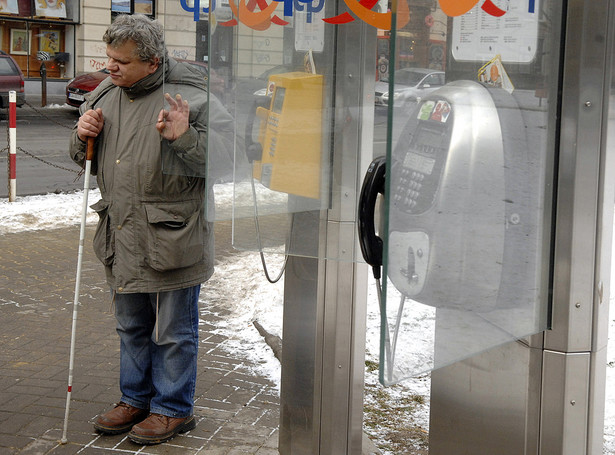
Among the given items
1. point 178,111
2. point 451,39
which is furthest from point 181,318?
point 451,39

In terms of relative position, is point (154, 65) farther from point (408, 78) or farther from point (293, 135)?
point (408, 78)

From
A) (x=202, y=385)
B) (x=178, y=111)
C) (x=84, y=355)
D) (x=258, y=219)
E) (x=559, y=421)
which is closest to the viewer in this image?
(x=559, y=421)

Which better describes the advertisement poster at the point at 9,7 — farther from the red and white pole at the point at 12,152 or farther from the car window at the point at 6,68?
the red and white pole at the point at 12,152

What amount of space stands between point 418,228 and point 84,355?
3.85 metres

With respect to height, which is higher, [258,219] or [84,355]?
[258,219]

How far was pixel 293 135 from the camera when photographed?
3340mm

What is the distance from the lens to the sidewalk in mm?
4086

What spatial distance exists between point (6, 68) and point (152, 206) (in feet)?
62.8

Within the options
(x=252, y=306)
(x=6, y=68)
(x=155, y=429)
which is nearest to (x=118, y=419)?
(x=155, y=429)

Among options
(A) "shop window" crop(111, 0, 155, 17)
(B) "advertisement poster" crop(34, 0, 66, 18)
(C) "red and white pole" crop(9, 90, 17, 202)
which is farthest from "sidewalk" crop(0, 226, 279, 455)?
(B) "advertisement poster" crop(34, 0, 66, 18)

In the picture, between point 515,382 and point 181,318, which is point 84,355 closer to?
point 181,318

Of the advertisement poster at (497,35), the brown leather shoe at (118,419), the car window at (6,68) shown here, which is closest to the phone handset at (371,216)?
the advertisement poster at (497,35)

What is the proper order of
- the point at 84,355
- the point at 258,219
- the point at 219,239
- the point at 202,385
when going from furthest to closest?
the point at 219,239
the point at 84,355
the point at 202,385
the point at 258,219

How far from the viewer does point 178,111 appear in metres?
→ 3.76
